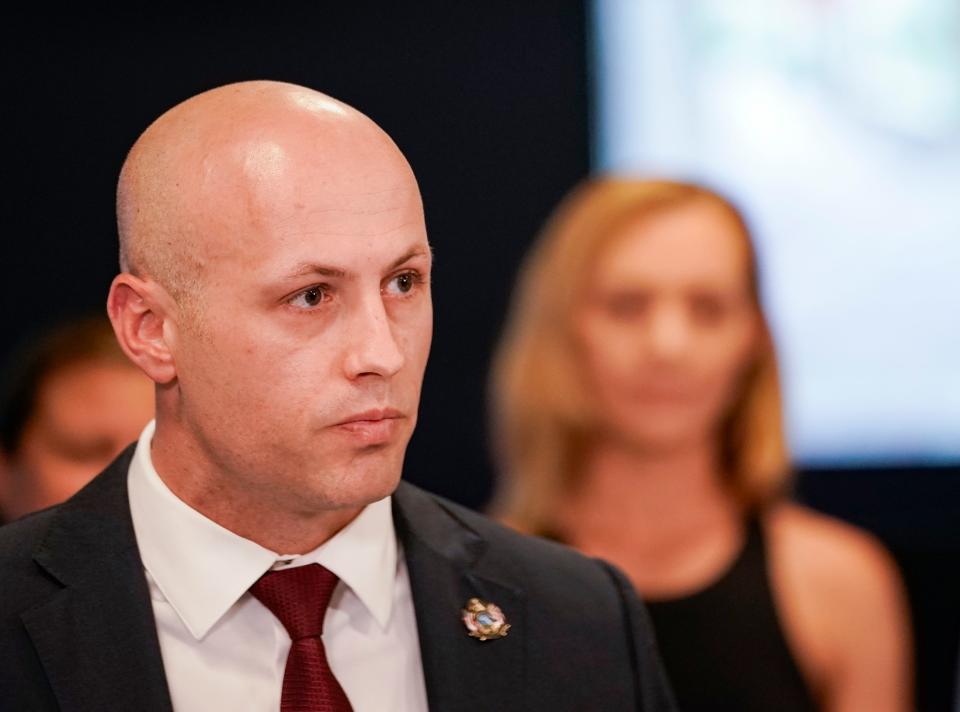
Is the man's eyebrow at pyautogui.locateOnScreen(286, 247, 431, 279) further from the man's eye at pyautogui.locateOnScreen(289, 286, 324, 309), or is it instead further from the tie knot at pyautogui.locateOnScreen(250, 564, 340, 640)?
the tie knot at pyautogui.locateOnScreen(250, 564, 340, 640)

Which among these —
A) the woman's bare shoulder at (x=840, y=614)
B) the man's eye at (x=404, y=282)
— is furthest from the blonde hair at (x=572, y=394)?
the man's eye at (x=404, y=282)

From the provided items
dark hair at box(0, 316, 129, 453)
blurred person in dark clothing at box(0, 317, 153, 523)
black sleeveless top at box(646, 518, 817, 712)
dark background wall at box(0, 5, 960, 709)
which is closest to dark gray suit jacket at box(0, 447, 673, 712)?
blurred person in dark clothing at box(0, 317, 153, 523)

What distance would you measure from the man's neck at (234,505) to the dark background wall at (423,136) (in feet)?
9.89

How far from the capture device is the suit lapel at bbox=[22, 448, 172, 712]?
1878mm

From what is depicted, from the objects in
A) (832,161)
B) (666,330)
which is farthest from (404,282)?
(832,161)

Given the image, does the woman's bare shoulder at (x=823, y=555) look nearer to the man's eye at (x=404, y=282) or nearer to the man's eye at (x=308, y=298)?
the man's eye at (x=404, y=282)

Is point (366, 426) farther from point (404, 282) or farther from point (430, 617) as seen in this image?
point (430, 617)

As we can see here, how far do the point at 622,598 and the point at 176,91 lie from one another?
10.5 feet

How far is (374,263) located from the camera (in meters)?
1.93

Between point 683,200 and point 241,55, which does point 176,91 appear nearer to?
point 241,55

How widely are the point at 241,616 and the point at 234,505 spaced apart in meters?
0.14

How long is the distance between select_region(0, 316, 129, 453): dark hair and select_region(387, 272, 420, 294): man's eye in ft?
3.81

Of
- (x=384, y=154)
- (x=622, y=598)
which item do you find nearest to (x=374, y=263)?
(x=384, y=154)

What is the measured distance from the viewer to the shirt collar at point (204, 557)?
1.99 metres
